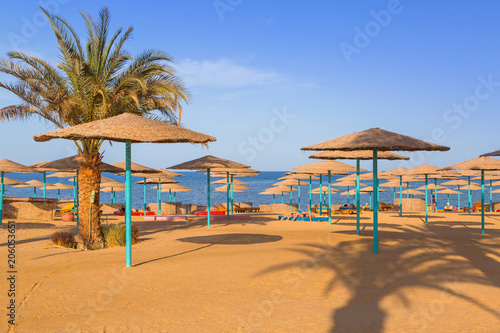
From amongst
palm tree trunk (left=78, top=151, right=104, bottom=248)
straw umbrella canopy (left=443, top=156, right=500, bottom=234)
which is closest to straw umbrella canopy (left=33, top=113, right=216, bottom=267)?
palm tree trunk (left=78, top=151, right=104, bottom=248)

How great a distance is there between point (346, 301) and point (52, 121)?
34.3ft

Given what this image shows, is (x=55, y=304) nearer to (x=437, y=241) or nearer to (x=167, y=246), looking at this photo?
(x=167, y=246)

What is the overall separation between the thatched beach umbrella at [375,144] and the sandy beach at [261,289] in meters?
1.56

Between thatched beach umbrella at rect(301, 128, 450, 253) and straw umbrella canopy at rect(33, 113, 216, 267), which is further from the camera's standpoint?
thatched beach umbrella at rect(301, 128, 450, 253)

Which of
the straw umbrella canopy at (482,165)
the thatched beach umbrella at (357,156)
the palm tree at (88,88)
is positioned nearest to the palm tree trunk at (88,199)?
the palm tree at (88,88)

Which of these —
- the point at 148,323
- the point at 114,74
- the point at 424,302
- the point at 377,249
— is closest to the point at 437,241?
the point at 377,249

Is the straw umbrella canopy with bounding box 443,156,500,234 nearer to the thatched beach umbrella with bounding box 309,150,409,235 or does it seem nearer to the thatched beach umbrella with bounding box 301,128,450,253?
the thatched beach umbrella with bounding box 309,150,409,235

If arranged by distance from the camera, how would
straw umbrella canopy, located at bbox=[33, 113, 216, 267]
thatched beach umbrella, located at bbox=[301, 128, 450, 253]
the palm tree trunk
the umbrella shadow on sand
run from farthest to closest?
the palm tree trunk, thatched beach umbrella, located at bbox=[301, 128, 450, 253], straw umbrella canopy, located at bbox=[33, 113, 216, 267], the umbrella shadow on sand

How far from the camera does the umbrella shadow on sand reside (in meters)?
5.62

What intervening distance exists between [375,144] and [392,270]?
2912 millimetres

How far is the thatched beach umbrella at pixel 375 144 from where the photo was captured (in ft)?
32.5

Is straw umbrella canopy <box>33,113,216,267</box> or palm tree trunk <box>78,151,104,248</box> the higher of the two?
straw umbrella canopy <box>33,113,216,267</box>

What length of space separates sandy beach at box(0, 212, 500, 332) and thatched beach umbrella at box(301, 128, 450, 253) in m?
1.56

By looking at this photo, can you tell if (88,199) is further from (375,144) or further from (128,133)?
(375,144)
